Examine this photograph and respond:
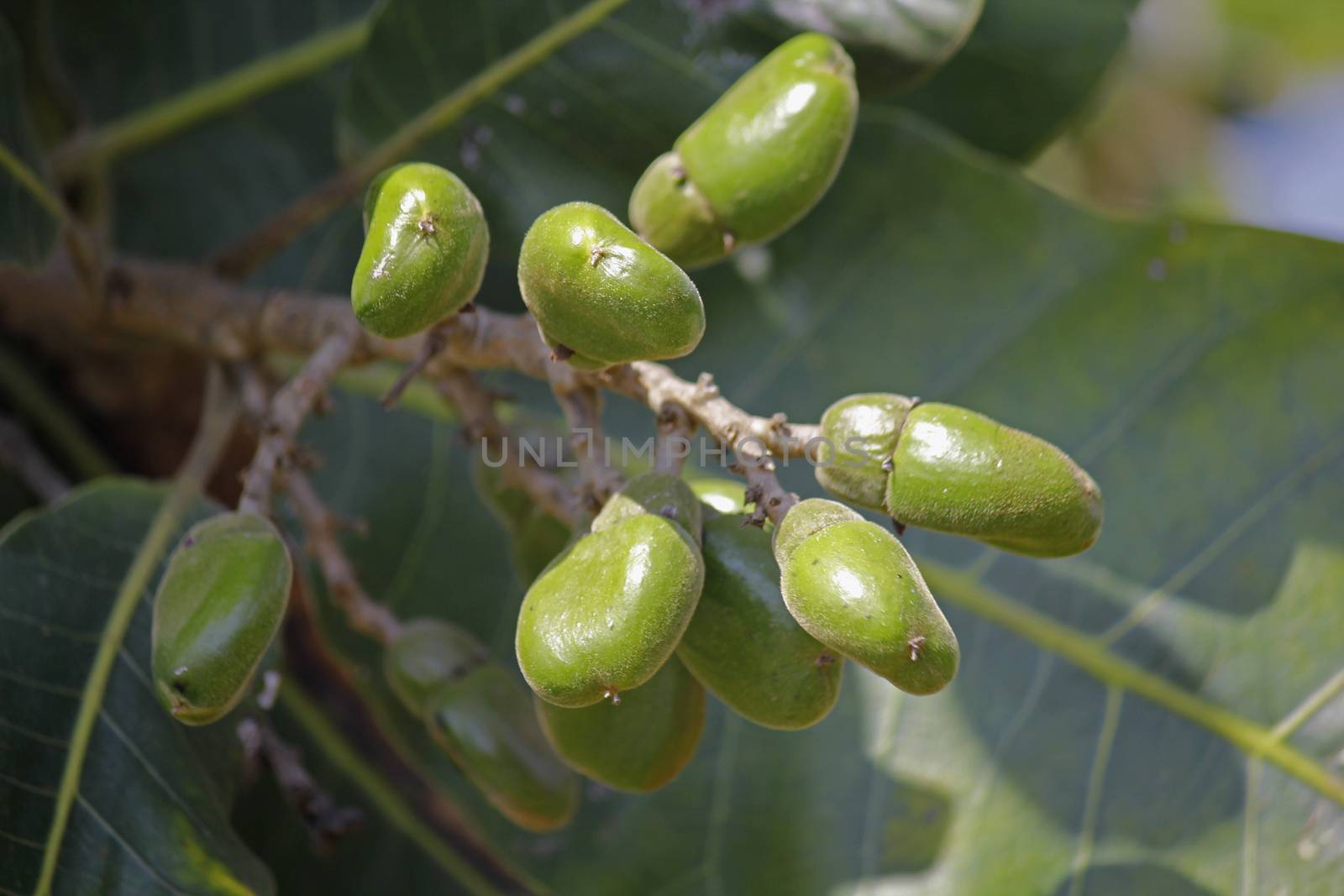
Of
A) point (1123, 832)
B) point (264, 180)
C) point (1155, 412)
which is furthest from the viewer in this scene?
point (264, 180)

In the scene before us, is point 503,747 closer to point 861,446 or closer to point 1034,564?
point 861,446

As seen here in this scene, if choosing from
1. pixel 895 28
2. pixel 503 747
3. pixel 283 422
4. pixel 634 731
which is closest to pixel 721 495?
pixel 634 731

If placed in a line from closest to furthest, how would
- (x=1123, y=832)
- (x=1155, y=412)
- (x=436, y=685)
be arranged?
(x=436, y=685), (x=1123, y=832), (x=1155, y=412)

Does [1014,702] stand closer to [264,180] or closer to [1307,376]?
[1307,376]

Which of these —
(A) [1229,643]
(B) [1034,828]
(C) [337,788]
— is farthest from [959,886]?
(C) [337,788]

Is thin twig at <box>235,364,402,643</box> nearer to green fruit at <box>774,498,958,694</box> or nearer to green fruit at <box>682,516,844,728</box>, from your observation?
green fruit at <box>682,516,844,728</box>

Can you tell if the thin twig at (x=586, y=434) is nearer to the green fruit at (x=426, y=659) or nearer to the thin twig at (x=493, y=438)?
the thin twig at (x=493, y=438)
